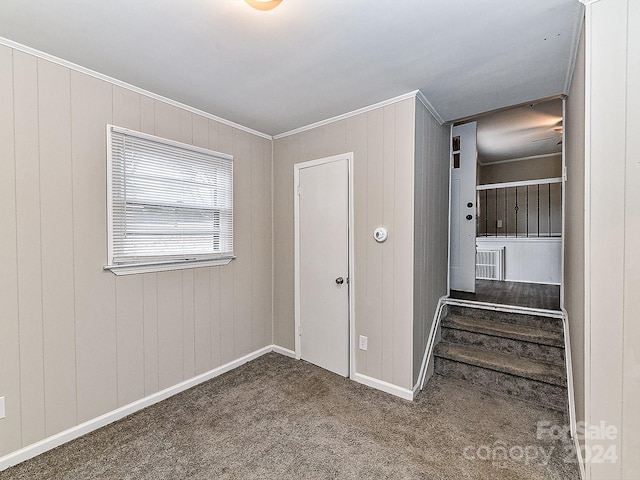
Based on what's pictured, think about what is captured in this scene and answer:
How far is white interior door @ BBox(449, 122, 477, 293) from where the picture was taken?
3799 mm

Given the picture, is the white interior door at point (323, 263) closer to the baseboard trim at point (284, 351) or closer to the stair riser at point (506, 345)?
the baseboard trim at point (284, 351)

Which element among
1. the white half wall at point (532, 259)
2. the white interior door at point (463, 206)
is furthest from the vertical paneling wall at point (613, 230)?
the white half wall at point (532, 259)

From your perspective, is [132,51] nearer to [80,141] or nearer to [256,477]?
[80,141]

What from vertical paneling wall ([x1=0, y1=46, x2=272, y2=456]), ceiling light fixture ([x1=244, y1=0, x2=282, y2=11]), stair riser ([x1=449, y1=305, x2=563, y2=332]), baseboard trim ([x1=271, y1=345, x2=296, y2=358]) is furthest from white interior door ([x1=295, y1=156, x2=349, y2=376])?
ceiling light fixture ([x1=244, y1=0, x2=282, y2=11])

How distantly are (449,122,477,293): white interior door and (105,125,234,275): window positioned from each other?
277 centimetres

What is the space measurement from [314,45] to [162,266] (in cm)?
195

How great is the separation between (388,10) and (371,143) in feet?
3.86

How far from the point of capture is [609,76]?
138 centimetres

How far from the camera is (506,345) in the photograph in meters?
2.78

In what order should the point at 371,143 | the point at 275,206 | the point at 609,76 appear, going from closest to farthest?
the point at 609,76, the point at 371,143, the point at 275,206

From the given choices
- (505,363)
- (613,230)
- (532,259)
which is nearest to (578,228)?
(613,230)

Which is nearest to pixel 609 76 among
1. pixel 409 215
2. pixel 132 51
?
pixel 409 215

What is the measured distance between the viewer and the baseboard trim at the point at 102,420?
5.84 feet

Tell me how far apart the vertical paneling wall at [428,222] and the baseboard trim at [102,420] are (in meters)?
1.82
